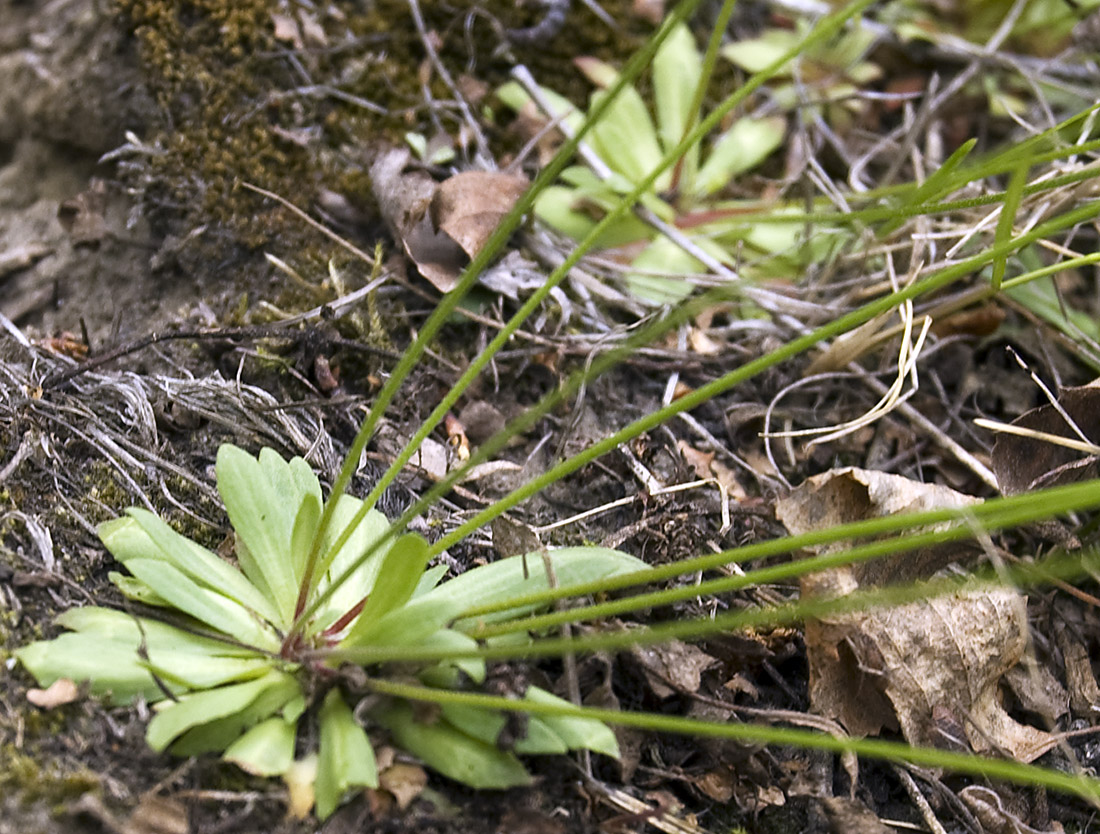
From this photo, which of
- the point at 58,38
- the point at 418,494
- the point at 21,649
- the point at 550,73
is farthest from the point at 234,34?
the point at 21,649

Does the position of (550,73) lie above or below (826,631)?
above

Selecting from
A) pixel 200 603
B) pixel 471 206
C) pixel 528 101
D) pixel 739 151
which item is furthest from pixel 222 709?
pixel 739 151

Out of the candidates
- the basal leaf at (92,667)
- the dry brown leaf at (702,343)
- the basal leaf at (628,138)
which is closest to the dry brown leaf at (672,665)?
the basal leaf at (92,667)

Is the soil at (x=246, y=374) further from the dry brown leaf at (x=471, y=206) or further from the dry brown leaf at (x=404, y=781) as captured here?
the dry brown leaf at (x=471, y=206)

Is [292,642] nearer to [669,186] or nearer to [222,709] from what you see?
[222,709]

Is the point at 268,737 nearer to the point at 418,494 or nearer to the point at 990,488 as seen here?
the point at 418,494
